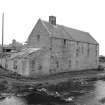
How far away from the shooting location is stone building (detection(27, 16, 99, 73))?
129 feet

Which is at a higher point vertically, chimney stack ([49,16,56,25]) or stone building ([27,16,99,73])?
chimney stack ([49,16,56,25])

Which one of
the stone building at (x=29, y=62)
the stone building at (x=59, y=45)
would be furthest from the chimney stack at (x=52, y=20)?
the stone building at (x=29, y=62)

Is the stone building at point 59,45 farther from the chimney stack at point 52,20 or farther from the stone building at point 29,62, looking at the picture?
the stone building at point 29,62

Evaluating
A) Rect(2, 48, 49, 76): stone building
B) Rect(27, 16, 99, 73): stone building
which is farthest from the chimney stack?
Rect(2, 48, 49, 76): stone building

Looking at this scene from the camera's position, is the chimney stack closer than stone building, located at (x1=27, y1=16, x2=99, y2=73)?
No

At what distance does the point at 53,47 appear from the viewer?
39.6 metres

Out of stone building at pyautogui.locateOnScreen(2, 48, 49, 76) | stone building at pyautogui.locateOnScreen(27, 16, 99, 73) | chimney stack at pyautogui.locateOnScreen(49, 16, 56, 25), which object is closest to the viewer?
stone building at pyautogui.locateOnScreen(2, 48, 49, 76)

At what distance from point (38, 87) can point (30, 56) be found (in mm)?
8426

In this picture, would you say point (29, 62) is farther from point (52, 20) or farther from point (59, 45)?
point (52, 20)

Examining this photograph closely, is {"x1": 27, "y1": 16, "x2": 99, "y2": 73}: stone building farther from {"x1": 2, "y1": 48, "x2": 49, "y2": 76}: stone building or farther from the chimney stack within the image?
{"x1": 2, "y1": 48, "x2": 49, "y2": 76}: stone building

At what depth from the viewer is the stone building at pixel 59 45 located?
39.2m

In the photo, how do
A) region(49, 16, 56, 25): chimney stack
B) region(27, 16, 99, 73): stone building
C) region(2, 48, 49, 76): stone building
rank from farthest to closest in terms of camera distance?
1. region(49, 16, 56, 25): chimney stack
2. region(27, 16, 99, 73): stone building
3. region(2, 48, 49, 76): stone building

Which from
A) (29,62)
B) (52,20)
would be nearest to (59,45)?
(52,20)

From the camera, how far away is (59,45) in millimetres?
41312
